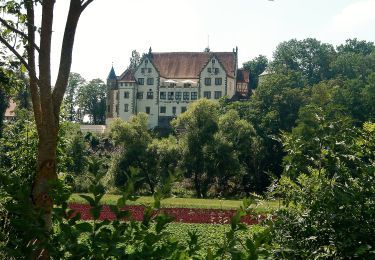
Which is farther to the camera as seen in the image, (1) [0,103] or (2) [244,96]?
(2) [244,96]

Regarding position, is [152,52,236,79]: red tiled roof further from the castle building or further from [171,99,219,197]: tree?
[171,99,219,197]: tree

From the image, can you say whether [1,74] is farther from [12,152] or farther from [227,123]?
[227,123]

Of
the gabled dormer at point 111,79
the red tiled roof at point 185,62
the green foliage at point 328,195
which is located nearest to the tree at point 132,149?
the red tiled roof at point 185,62

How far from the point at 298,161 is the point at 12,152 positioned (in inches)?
278

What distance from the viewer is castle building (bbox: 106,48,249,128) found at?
251 feet

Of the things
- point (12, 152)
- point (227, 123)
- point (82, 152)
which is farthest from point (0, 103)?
point (12, 152)

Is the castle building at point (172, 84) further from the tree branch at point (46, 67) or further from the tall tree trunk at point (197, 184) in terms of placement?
the tree branch at point (46, 67)

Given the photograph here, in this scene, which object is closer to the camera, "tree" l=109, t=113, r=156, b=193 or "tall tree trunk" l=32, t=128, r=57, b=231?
"tall tree trunk" l=32, t=128, r=57, b=231

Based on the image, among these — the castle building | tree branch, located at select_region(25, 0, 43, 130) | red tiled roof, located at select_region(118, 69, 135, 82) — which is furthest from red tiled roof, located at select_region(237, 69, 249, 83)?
tree branch, located at select_region(25, 0, 43, 130)

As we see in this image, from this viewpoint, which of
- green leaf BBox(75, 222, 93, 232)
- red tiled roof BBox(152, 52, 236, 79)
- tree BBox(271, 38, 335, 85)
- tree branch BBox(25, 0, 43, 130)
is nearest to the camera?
green leaf BBox(75, 222, 93, 232)

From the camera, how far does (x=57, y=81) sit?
17.0ft

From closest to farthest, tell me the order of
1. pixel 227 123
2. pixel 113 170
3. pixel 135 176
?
pixel 135 176
pixel 113 170
pixel 227 123

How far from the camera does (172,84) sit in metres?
79.2

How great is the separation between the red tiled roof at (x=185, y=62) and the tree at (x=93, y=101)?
2255 cm
